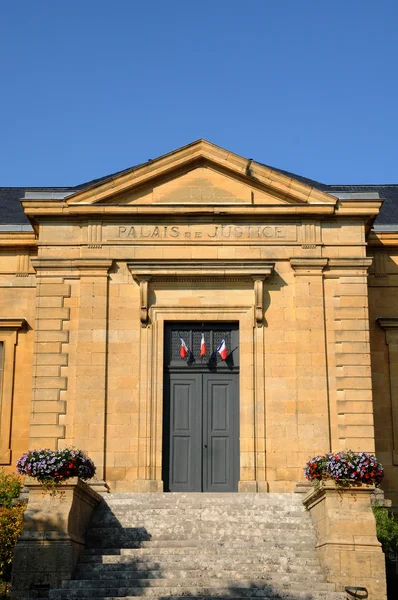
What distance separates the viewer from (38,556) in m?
15.3

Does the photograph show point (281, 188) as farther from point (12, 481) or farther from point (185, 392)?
point (12, 481)

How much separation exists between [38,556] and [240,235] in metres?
8.52

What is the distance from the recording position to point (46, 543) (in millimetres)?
15359

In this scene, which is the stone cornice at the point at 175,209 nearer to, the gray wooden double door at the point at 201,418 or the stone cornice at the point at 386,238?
the gray wooden double door at the point at 201,418

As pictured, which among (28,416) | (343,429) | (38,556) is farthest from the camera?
(28,416)

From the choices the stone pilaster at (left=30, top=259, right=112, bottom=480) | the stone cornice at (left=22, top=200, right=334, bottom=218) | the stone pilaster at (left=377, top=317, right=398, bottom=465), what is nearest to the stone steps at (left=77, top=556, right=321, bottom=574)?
the stone pilaster at (left=30, top=259, right=112, bottom=480)

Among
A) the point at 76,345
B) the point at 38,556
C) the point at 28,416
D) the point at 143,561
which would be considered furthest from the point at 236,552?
the point at 28,416

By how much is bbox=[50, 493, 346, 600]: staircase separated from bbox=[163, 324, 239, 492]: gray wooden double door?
155 centimetres

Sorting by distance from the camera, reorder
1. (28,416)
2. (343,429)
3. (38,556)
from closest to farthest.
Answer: (38,556)
(343,429)
(28,416)

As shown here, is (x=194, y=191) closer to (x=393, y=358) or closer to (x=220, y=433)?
(x=220, y=433)

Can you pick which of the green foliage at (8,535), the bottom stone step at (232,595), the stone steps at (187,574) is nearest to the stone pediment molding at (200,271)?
the green foliage at (8,535)

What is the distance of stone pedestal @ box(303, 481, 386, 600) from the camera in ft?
49.8

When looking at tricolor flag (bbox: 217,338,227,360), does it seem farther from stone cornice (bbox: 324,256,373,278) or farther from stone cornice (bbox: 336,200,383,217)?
stone cornice (bbox: 336,200,383,217)

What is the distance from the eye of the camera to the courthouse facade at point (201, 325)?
1983 centimetres
